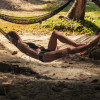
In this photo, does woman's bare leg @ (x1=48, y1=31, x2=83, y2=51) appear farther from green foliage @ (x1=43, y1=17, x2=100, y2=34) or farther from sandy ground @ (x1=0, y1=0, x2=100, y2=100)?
green foliage @ (x1=43, y1=17, x2=100, y2=34)

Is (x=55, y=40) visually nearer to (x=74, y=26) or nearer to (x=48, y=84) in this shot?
(x=48, y=84)

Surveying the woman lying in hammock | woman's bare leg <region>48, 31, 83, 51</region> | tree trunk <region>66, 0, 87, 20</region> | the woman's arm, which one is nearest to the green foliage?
tree trunk <region>66, 0, 87, 20</region>

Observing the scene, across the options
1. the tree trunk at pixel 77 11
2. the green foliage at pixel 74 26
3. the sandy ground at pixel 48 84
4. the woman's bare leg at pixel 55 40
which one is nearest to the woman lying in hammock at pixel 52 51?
the woman's bare leg at pixel 55 40

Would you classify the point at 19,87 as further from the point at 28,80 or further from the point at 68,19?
the point at 68,19

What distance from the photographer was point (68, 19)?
8.68 meters

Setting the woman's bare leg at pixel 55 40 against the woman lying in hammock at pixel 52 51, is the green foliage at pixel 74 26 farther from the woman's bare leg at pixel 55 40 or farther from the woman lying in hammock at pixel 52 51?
the woman lying in hammock at pixel 52 51

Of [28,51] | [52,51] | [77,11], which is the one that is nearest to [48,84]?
[52,51]

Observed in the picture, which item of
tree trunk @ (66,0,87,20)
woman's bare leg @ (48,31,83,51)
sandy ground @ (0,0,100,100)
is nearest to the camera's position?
sandy ground @ (0,0,100,100)

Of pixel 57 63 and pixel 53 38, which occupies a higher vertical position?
pixel 53 38

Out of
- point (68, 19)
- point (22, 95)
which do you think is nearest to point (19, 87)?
point (22, 95)

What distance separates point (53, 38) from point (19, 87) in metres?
1.69

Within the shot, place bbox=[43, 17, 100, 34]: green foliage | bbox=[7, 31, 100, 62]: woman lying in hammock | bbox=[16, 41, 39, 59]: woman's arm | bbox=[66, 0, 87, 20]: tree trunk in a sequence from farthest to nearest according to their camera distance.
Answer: bbox=[66, 0, 87, 20]: tree trunk → bbox=[43, 17, 100, 34]: green foliage → bbox=[16, 41, 39, 59]: woman's arm → bbox=[7, 31, 100, 62]: woman lying in hammock

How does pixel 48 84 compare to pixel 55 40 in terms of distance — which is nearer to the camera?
pixel 48 84

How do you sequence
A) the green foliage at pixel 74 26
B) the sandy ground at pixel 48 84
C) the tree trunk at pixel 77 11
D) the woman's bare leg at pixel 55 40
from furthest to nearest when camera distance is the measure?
the tree trunk at pixel 77 11, the green foliage at pixel 74 26, the woman's bare leg at pixel 55 40, the sandy ground at pixel 48 84
